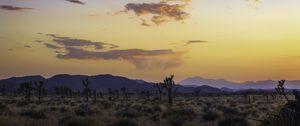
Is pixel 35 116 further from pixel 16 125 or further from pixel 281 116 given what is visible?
pixel 281 116

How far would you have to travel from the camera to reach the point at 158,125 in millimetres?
23422

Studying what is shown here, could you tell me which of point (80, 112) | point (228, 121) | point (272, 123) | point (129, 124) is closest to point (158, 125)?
point (129, 124)

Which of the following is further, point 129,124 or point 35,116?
point 35,116

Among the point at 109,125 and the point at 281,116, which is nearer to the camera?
the point at 281,116

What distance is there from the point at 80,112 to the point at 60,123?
29.6ft

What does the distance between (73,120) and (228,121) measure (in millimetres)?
8333

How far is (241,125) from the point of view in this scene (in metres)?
22.0

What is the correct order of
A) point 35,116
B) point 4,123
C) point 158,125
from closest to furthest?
point 4,123
point 158,125
point 35,116

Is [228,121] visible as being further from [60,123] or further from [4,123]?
[4,123]

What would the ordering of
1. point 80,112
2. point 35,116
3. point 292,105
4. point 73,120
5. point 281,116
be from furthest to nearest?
1. point 80,112
2. point 35,116
3. point 73,120
4. point 292,105
5. point 281,116

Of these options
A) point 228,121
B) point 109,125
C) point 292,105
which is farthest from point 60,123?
point 292,105

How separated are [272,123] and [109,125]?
11.4 m

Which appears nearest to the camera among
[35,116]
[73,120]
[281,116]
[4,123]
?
[281,116]

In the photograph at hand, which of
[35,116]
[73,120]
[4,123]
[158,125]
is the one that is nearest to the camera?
[4,123]
